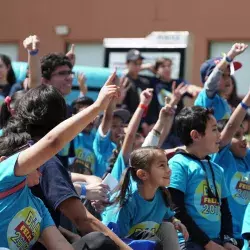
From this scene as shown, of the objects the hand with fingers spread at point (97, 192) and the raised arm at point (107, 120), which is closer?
the hand with fingers spread at point (97, 192)

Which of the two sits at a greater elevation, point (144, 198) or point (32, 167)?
point (32, 167)

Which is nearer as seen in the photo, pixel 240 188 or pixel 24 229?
pixel 24 229

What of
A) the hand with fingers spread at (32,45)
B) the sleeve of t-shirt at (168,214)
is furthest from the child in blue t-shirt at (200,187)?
the hand with fingers spread at (32,45)

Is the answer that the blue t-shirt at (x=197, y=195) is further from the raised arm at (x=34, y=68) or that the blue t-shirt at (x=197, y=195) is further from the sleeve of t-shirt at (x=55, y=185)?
the sleeve of t-shirt at (x=55, y=185)

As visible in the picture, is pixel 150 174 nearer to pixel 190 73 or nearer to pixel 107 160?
pixel 107 160

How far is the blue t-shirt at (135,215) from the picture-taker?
4215mm

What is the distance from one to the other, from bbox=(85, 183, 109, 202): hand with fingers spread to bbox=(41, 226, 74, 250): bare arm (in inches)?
26.9

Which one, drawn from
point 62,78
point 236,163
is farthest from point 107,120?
point 236,163

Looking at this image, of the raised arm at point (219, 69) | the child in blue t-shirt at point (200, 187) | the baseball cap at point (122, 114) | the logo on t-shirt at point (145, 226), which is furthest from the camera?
the baseball cap at point (122, 114)

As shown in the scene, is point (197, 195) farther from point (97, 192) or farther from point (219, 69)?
point (219, 69)

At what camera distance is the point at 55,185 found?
3.32 metres

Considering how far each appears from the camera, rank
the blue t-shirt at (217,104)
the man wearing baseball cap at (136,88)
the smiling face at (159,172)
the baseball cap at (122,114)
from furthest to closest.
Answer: the man wearing baseball cap at (136,88)
the baseball cap at (122,114)
the blue t-shirt at (217,104)
the smiling face at (159,172)

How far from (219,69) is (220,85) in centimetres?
16

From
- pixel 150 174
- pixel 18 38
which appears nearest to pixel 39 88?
pixel 150 174
